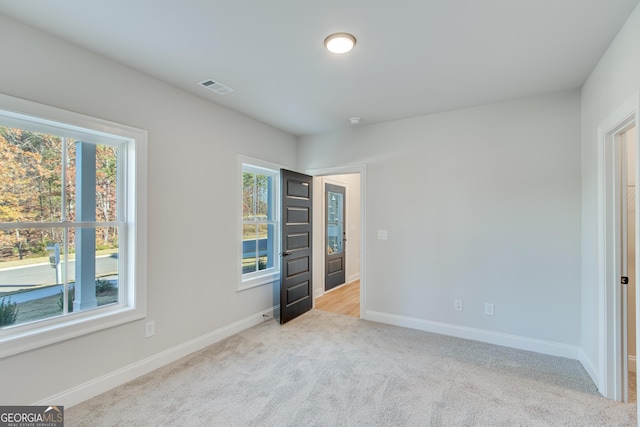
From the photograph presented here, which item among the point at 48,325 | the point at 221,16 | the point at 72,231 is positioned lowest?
the point at 48,325

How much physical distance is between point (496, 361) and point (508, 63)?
8.59 ft

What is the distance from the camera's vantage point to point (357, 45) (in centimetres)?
213

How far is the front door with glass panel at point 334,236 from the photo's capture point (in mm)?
5289

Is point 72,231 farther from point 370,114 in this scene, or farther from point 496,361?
point 496,361

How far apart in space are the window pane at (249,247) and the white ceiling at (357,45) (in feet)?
5.16

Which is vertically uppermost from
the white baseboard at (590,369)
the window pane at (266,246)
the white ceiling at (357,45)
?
the white ceiling at (357,45)

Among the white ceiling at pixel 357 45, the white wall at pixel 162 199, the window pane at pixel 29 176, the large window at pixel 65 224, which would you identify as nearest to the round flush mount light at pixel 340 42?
the white ceiling at pixel 357 45

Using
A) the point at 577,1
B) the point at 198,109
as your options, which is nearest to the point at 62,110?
the point at 198,109

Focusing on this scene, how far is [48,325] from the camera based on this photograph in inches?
82.1

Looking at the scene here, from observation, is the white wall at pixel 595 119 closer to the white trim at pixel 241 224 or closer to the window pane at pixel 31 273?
the white trim at pixel 241 224

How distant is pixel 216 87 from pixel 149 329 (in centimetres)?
229

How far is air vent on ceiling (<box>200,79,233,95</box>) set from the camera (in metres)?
2.73

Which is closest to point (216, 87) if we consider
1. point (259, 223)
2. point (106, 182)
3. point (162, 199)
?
point (162, 199)

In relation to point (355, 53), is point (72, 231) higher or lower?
lower
